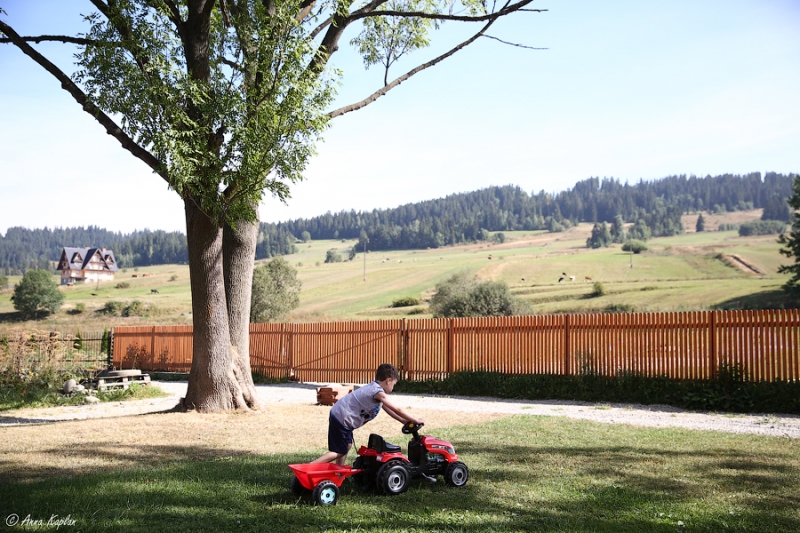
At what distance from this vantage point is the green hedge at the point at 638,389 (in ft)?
36.8

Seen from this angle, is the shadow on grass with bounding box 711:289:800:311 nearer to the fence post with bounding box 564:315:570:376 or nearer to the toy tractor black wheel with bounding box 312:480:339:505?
the fence post with bounding box 564:315:570:376

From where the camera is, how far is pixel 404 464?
5.35 m

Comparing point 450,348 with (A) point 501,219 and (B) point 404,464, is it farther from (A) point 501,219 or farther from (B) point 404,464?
(A) point 501,219

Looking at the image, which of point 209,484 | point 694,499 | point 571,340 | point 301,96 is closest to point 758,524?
point 694,499

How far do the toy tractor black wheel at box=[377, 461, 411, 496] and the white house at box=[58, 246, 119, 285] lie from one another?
118641mm

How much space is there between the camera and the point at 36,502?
4.91 meters

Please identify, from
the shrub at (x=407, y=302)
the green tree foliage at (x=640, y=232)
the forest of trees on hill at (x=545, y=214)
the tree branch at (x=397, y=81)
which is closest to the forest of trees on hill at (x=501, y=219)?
the forest of trees on hill at (x=545, y=214)

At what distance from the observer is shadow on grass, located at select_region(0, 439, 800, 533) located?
4504 mm

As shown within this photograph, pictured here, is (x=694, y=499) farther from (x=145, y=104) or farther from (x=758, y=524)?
(x=145, y=104)

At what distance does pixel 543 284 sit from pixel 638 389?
197 ft

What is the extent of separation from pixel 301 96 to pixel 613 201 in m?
182

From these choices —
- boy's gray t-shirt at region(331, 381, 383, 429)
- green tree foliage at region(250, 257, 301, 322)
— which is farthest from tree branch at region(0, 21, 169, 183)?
green tree foliage at region(250, 257, 301, 322)

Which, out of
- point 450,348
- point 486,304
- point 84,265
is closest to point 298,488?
point 450,348

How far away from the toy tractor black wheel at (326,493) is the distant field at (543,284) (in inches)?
1706
